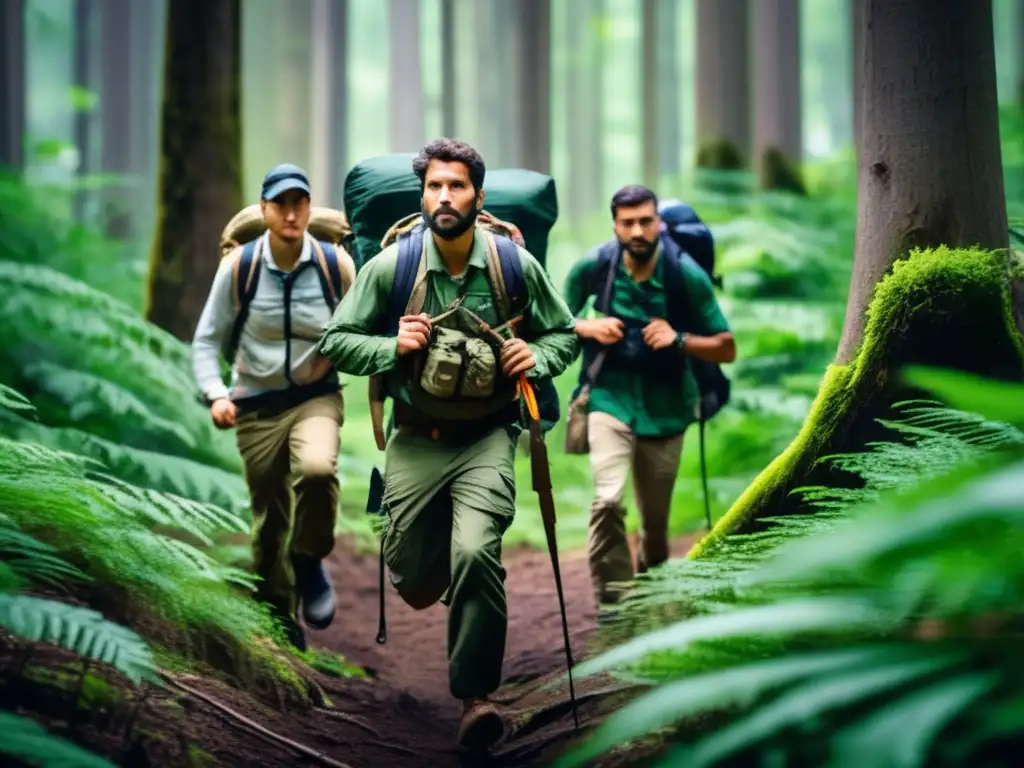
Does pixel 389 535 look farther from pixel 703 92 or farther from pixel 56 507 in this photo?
pixel 703 92

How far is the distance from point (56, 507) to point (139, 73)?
31.1 metres

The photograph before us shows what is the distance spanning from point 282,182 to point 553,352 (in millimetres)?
1949

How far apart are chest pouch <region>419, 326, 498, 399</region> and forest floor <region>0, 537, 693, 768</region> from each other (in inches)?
54.5

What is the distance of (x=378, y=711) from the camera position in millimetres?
6570

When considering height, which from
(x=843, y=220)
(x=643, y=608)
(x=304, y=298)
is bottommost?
(x=643, y=608)

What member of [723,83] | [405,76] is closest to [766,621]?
[723,83]

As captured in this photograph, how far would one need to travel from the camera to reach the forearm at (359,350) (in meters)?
5.67

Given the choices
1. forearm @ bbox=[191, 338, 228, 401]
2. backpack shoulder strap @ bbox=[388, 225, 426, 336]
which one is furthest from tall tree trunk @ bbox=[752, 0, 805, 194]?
backpack shoulder strap @ bbox=[388, 225, 426, 336]

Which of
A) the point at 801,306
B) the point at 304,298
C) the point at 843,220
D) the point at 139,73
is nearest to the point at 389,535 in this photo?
the point at 304,298

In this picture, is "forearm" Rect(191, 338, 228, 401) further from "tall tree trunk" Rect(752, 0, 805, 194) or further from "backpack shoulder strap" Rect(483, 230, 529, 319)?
"tall tree trunk" Rect(752, 0, 805, 194)

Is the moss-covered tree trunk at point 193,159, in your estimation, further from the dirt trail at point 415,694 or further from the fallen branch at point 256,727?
the fallen branch at point 256,727

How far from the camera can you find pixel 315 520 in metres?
7.05

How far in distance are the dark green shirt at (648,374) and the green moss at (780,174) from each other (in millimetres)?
12514

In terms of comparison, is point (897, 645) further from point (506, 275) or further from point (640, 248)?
point (640, 248)
